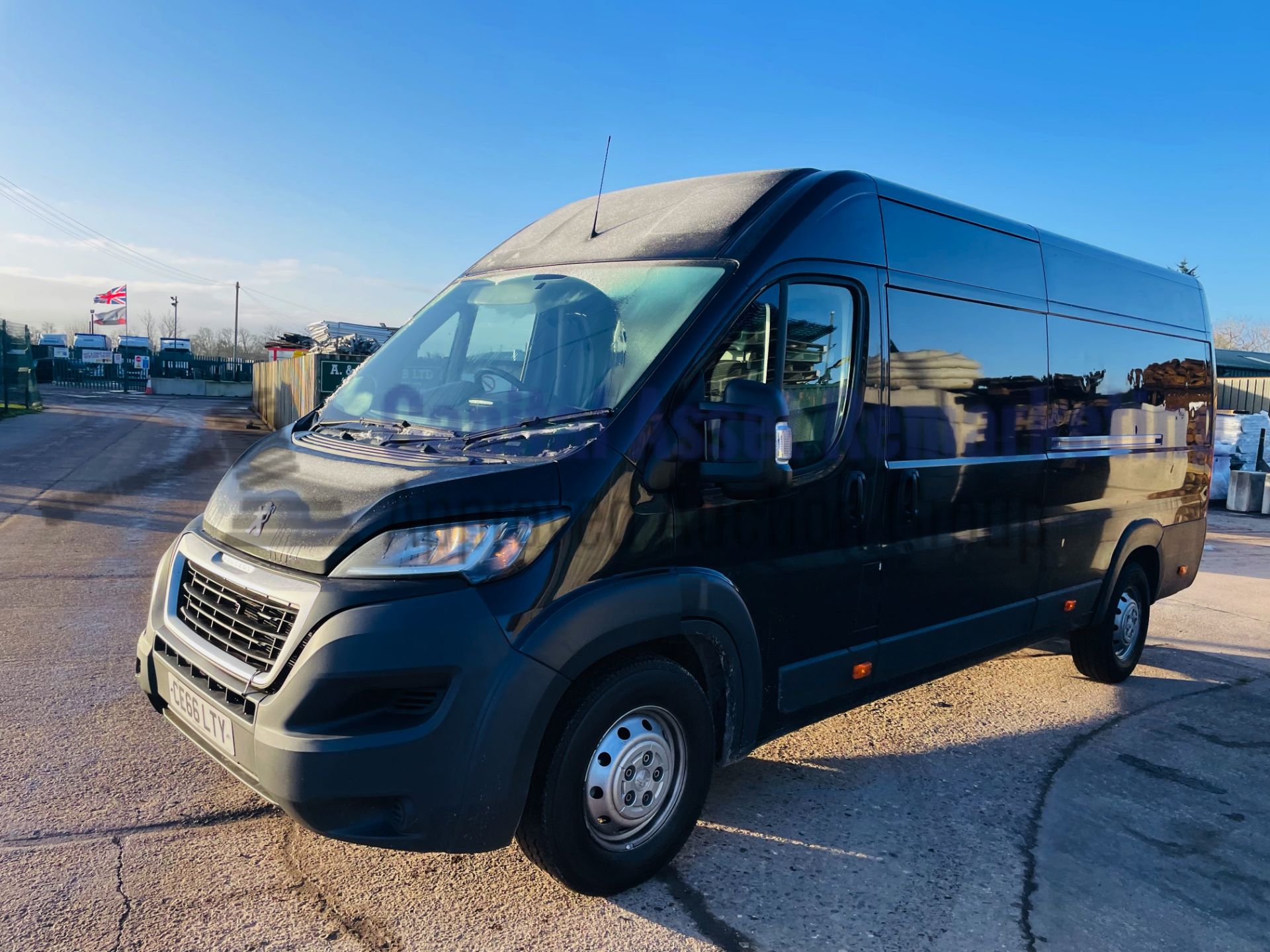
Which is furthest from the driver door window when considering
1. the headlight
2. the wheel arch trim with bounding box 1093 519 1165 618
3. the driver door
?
the wheel arch trim with bounding box 1093 519 1165 618

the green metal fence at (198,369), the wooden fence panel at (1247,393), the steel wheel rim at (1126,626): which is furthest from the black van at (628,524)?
the green metal fence at (198,369)

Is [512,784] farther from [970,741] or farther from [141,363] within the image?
[141,363]

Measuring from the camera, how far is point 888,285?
12.9 feet

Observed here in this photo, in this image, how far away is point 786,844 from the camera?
11.6 ft

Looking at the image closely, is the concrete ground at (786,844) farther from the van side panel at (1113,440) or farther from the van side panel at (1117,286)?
the van side panel at (1117,286)

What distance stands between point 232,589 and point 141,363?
60.8 m

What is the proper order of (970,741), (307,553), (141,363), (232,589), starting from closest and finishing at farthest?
(307,553) < (232,589) < (970,741) < (141,363)

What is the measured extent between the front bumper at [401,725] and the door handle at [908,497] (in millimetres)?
1954

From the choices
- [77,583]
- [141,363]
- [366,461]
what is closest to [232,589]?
[366,461]

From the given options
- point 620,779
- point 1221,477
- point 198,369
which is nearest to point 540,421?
point 620,779

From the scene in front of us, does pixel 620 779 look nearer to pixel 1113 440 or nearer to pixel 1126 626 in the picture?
pixel 1113 440

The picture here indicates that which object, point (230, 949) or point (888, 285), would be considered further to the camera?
point (888, 285)

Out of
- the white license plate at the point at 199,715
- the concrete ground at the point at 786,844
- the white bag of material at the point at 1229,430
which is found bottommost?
the concrete ground at the point at 786,844

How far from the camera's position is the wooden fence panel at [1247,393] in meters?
23.5
